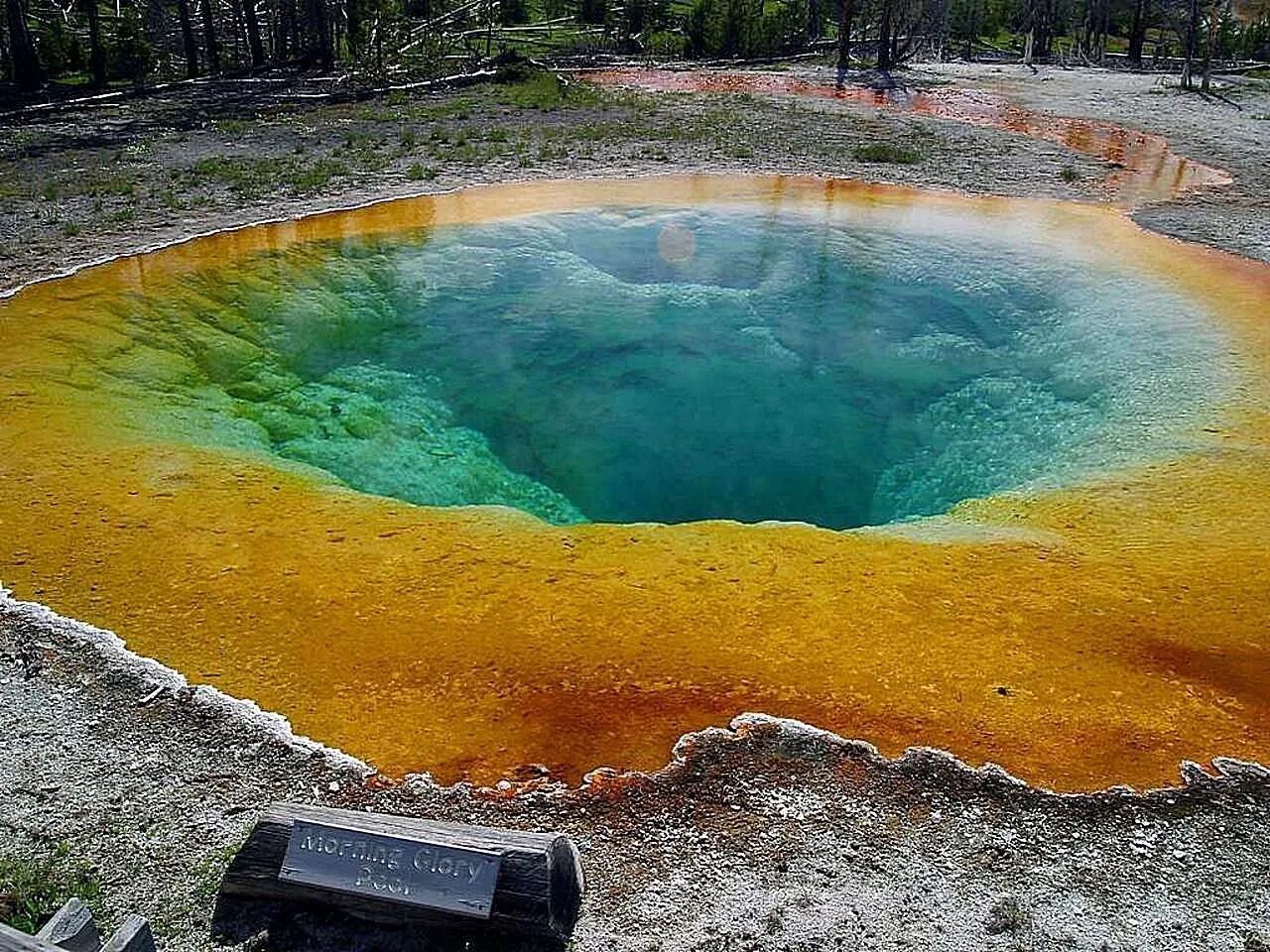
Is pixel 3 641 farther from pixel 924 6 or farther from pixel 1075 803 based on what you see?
pixel 924 6

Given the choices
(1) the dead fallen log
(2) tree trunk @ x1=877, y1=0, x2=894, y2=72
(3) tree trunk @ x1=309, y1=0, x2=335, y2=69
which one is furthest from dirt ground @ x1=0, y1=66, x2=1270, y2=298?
(1) the dead fallen log

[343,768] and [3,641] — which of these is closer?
[343,768]

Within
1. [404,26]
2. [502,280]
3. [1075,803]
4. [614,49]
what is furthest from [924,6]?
[1075,803]

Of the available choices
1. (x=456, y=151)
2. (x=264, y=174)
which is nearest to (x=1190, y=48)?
(x=456, y=151)

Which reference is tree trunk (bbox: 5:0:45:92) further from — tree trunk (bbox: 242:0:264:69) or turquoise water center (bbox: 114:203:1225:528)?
turquoise water center (bbox: 114:203:1225:528)

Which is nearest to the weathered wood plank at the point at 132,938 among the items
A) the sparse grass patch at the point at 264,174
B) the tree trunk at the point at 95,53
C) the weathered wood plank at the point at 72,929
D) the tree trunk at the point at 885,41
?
the weathered wood plank at the point at 72,929

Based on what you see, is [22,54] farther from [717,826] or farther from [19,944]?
[19,944]
